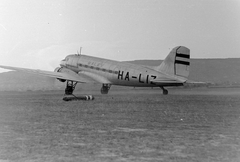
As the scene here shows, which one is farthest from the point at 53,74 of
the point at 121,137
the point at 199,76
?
the point at 199,76

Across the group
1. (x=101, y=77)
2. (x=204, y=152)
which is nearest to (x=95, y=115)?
(x=204, y=152)

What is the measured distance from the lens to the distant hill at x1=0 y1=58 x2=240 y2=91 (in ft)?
286

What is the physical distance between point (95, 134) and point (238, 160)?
514 cm

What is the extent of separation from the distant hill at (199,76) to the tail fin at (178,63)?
54.4 meters

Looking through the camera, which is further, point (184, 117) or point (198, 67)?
point (198, 67)

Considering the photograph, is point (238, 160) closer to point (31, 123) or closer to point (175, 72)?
point (31, 123)

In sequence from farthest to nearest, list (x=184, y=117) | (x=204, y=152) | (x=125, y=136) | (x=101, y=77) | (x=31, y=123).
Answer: (x=101, y=77), (x=184, y=117), (x=31, y=123), (x=125, y=136), (x=204, y=152)

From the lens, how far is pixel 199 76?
107875mm

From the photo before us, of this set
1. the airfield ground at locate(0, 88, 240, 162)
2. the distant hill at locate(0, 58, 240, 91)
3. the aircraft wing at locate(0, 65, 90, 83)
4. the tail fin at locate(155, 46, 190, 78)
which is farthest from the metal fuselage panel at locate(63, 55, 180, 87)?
the distant hill at locate(0, 58, 240, 91)

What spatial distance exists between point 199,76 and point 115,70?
260 ft

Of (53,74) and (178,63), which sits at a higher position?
(178,63)

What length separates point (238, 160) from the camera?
7.78 m

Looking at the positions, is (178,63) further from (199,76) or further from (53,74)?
(199,76)

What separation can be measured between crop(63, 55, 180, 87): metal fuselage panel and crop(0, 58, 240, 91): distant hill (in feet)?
149
